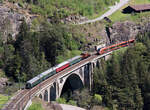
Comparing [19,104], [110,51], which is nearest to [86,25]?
[110,51]

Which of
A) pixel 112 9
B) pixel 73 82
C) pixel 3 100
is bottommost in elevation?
pixel 73 82

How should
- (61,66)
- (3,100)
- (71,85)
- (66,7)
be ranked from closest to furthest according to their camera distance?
(3,100)
(61,66)
(71,85)
(66,7)

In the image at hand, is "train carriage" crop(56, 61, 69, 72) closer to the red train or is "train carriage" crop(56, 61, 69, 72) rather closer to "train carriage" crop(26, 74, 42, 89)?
"train carriage" crop(26, 74, 42, 89)

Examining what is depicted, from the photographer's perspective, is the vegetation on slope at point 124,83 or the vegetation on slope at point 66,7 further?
the vegetation on slope at point 66,7

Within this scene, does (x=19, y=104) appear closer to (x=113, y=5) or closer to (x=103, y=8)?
(x=103, y=8)

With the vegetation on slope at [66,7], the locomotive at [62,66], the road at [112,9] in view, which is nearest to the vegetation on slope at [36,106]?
the locomotive at [62,66]

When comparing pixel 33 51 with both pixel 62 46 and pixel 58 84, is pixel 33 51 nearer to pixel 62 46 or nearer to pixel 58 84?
pixel 62 46

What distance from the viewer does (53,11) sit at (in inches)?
3846

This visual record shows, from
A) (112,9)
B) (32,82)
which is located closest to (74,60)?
(32,82)

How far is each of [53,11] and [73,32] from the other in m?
12.1

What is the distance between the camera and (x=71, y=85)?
80.0 m

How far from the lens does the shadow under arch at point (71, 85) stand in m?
77.7

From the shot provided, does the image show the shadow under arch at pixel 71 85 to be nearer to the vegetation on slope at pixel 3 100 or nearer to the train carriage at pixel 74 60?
the train carriage at pixel 74 60

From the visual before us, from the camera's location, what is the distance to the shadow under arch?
255ft
